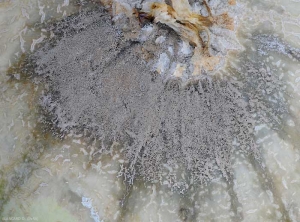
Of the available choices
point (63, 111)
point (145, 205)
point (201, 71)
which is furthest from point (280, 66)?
point (63, 111)

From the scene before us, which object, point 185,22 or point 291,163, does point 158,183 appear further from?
point 185,22

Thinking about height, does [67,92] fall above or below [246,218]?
above

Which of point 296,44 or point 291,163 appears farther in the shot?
point 296,44

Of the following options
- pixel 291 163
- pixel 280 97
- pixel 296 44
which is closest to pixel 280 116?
pixel 280 97

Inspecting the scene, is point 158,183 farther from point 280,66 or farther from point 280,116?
point 280,66

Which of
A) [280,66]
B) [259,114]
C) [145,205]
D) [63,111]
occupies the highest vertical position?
[280,66]

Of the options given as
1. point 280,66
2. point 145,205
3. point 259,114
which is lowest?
point 145,205
